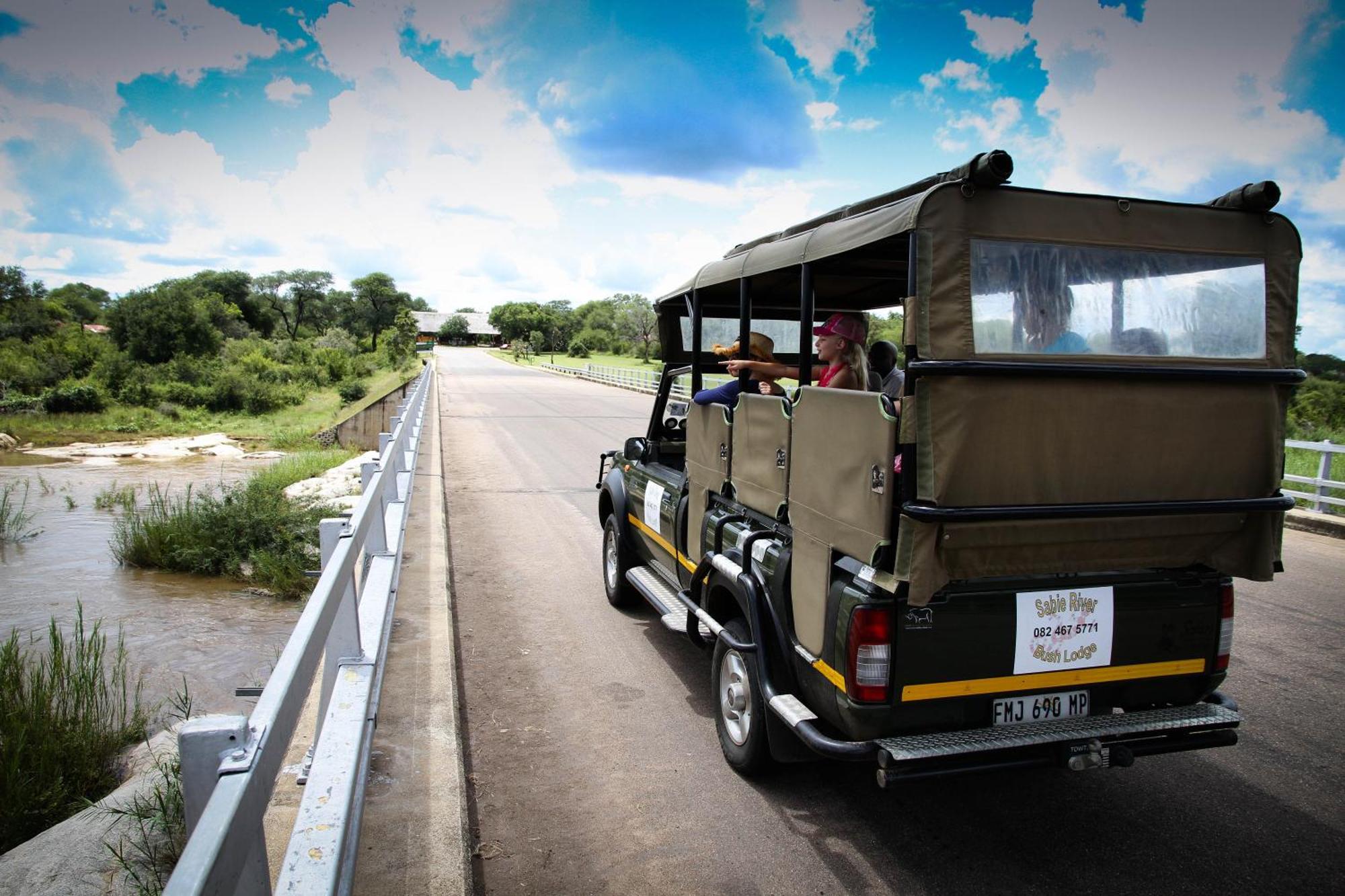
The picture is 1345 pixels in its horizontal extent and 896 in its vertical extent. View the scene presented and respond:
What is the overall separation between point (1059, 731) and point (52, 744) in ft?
16.2

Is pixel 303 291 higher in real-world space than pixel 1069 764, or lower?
higher

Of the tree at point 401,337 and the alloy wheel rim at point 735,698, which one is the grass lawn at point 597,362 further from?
the alloy wheel rim at point 735,698

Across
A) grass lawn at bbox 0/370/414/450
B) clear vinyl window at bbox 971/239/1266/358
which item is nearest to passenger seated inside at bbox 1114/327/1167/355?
clear vinyl window at bbox 971/239/1266/358

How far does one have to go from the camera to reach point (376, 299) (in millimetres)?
126250

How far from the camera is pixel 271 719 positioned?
6.41ft

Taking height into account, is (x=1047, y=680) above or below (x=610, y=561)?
above

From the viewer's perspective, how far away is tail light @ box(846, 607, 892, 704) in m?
3.03

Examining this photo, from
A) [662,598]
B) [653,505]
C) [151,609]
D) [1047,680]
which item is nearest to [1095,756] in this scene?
[1047,680]

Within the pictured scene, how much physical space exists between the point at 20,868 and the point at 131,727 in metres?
2.12

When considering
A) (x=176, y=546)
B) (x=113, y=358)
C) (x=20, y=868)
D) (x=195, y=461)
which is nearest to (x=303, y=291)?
(x=113, y=358)

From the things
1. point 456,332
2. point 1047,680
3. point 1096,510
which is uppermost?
point 456,332

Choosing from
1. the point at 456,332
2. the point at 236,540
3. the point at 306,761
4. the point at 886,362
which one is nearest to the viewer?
the point at 306,761

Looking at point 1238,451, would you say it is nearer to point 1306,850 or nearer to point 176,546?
point 1306,850

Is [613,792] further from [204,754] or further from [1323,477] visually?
[1323,477]
